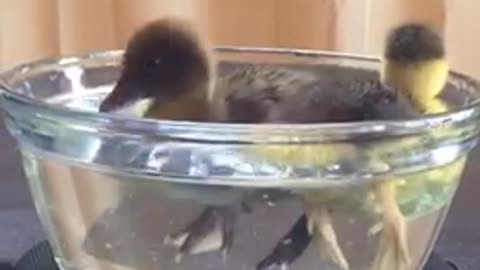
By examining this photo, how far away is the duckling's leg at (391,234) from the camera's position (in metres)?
0.50

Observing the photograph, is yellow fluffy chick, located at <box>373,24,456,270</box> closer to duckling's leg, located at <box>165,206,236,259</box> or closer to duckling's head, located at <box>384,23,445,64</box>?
duckling's head, located at <box>384,23,445,64</box>

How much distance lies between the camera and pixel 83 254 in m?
0.52

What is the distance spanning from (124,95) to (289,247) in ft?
0.38

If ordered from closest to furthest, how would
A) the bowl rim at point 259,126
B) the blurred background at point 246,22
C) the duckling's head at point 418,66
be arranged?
the bowl rim at point 259,126 < the duckling's head at point 418,66 < the blurred background at point 246,22

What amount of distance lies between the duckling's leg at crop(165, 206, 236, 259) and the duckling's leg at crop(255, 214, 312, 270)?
0.02 meters

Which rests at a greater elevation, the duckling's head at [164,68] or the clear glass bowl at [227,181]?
the duckling's head at [164,68]

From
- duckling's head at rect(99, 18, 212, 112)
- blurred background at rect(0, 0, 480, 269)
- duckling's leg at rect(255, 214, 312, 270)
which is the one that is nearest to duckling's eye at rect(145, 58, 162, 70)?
duckling's head at rect(99, 18, 212, 112)

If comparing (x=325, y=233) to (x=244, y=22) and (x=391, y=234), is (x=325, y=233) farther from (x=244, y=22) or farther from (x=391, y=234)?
(x=244, y=22)

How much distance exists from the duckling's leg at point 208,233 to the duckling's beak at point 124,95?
75mm

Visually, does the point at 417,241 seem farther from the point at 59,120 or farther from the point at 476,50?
the point at 476,50

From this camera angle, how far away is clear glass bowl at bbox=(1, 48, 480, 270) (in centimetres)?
46

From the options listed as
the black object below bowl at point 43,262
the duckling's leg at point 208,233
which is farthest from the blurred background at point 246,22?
the duckling's leg at point 208,233

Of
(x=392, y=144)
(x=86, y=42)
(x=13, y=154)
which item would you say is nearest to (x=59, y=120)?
(x=392, y=144)

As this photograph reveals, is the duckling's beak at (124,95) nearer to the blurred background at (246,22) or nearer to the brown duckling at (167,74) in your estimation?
the brown duckling at (167,74)
